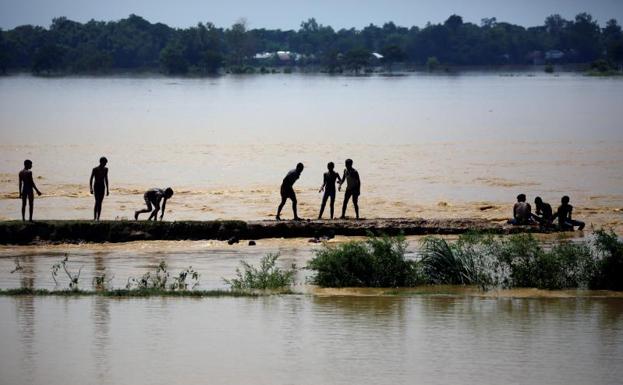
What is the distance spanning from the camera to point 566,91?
105938 millimetres

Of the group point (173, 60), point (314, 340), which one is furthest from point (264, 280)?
point (173, 60)

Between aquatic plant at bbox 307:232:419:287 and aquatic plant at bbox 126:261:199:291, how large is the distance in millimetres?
1980

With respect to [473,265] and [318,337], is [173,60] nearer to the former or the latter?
[473,265]

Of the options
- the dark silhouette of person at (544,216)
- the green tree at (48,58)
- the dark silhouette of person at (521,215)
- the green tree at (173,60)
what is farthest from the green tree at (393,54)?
the dark silhouette of person at (521,215)

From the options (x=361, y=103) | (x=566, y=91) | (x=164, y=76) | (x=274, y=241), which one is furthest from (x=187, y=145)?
(x=164, y=76)

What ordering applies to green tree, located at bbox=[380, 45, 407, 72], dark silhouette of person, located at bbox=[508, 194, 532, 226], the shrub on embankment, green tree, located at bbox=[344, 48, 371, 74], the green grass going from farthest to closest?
green tree, located at bbox=[380, 45, 407, 72], green tree, located at bbox=[344, 48, 371, 74], dark silhouette of person, located at bbox=[508, 194, 532, 226], the shrub on embankment, the green grass

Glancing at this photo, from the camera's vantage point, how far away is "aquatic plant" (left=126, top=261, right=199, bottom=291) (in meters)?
16.4

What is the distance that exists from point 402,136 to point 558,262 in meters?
37.1

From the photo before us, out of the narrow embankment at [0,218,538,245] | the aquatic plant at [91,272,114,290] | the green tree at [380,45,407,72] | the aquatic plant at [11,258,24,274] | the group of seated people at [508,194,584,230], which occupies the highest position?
the green tree at [380,45,407,72]

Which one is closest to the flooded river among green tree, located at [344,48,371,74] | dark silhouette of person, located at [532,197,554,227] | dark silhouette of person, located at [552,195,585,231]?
dark silhouette of person, located at [552,195,585,231]

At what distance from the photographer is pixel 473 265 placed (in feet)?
55.5

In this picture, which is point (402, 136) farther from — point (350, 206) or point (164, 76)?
point (164, 76)

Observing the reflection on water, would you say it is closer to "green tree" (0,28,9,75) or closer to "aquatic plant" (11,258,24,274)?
"aquatic plant" (11,258,24,274)

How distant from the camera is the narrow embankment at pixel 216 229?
66.5 feet
